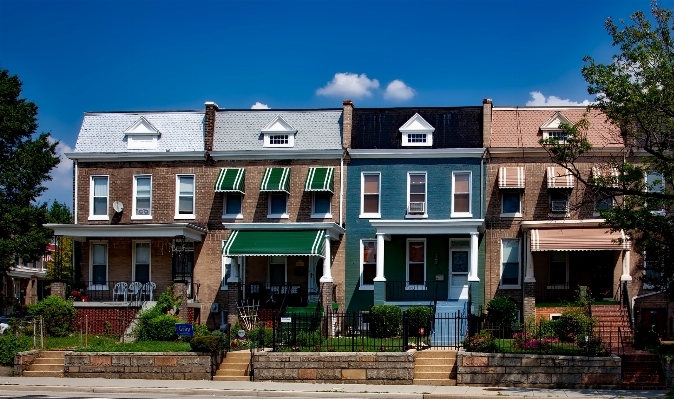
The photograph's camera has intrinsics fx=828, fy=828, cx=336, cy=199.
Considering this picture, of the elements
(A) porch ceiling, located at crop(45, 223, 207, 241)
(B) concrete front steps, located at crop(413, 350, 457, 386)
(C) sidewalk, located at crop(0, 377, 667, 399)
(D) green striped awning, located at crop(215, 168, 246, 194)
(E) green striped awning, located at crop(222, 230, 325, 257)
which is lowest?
(C) sidewalk, located at crop(0, 377, 667, 399)

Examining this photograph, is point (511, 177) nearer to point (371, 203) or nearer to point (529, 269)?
point (529, 269)

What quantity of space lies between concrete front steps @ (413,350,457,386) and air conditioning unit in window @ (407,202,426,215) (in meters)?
9.53

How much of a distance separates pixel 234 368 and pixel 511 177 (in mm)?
13939

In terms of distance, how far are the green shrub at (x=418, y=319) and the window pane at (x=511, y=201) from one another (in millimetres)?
6368

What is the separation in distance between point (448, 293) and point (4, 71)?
23236 mm

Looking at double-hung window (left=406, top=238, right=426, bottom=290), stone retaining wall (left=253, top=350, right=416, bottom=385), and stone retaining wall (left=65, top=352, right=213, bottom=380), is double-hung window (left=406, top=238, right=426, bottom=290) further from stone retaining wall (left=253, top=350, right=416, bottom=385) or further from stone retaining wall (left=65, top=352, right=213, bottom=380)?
stone retaining wall (left=65, top=352, right=213, bottom=380)

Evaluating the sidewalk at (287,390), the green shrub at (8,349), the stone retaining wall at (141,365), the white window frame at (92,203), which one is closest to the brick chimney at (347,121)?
the white window frame at (92,203)

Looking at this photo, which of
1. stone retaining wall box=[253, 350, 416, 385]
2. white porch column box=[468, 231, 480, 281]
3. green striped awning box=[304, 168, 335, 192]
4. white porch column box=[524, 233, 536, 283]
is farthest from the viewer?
green striped awning box=[304, 168, 335, 192]

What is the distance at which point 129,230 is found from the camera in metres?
33.1

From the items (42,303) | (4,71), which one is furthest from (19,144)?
(42,303)

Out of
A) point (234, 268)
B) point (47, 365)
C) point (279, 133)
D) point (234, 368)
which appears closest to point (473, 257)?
point (234, 268)

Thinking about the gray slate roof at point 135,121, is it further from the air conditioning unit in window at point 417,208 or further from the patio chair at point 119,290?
Result: the air conditioning unit in window at point 417,208

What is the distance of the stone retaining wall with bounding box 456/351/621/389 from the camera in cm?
2295

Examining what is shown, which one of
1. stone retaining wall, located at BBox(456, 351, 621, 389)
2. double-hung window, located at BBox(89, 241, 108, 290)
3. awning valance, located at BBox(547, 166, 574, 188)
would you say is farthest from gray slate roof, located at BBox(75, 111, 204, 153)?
stone retaining wall, located at BBox(456, 351, 621, 389)
